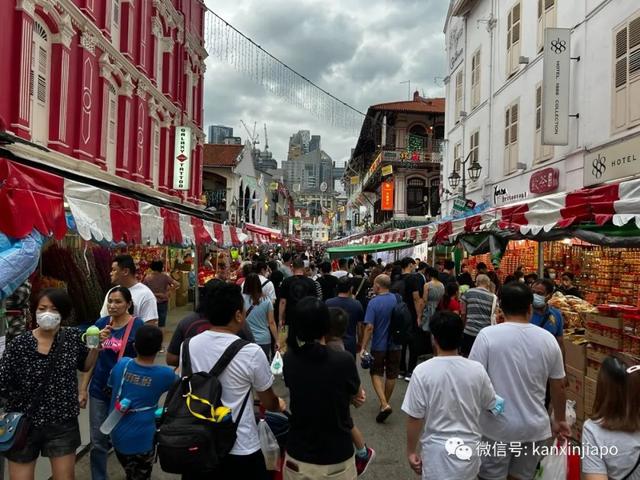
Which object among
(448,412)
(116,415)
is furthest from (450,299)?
(116,415)

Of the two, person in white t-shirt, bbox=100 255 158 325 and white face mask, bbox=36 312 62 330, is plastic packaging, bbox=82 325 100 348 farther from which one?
person in white t-shirt, bbox=100 255 158 325

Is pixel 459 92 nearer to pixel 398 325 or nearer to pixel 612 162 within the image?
→ pixel 612 162

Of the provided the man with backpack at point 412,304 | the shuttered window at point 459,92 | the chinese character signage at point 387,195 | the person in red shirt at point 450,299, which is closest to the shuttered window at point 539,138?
the person in red shirt at point 450,299

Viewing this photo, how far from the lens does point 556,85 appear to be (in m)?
12.1

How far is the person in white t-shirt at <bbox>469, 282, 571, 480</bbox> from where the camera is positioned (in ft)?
10.8

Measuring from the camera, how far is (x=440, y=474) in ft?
9.48

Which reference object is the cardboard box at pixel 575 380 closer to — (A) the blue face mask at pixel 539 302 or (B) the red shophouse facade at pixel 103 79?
(A) the blue face mask at pixel 539 302

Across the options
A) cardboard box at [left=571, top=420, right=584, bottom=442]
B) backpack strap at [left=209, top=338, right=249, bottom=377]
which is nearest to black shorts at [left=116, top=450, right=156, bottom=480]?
backpack strap at [left=209, top=338, right=249, bottom=377]

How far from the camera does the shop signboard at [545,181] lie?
12.7 metres

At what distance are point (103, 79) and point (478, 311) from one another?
1171cm

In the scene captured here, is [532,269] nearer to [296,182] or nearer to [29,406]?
[29,406]

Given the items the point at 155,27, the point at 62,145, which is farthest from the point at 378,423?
the point at 155,27

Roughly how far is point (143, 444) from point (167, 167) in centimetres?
1688

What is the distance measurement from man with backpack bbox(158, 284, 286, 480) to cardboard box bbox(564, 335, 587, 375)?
400cm
